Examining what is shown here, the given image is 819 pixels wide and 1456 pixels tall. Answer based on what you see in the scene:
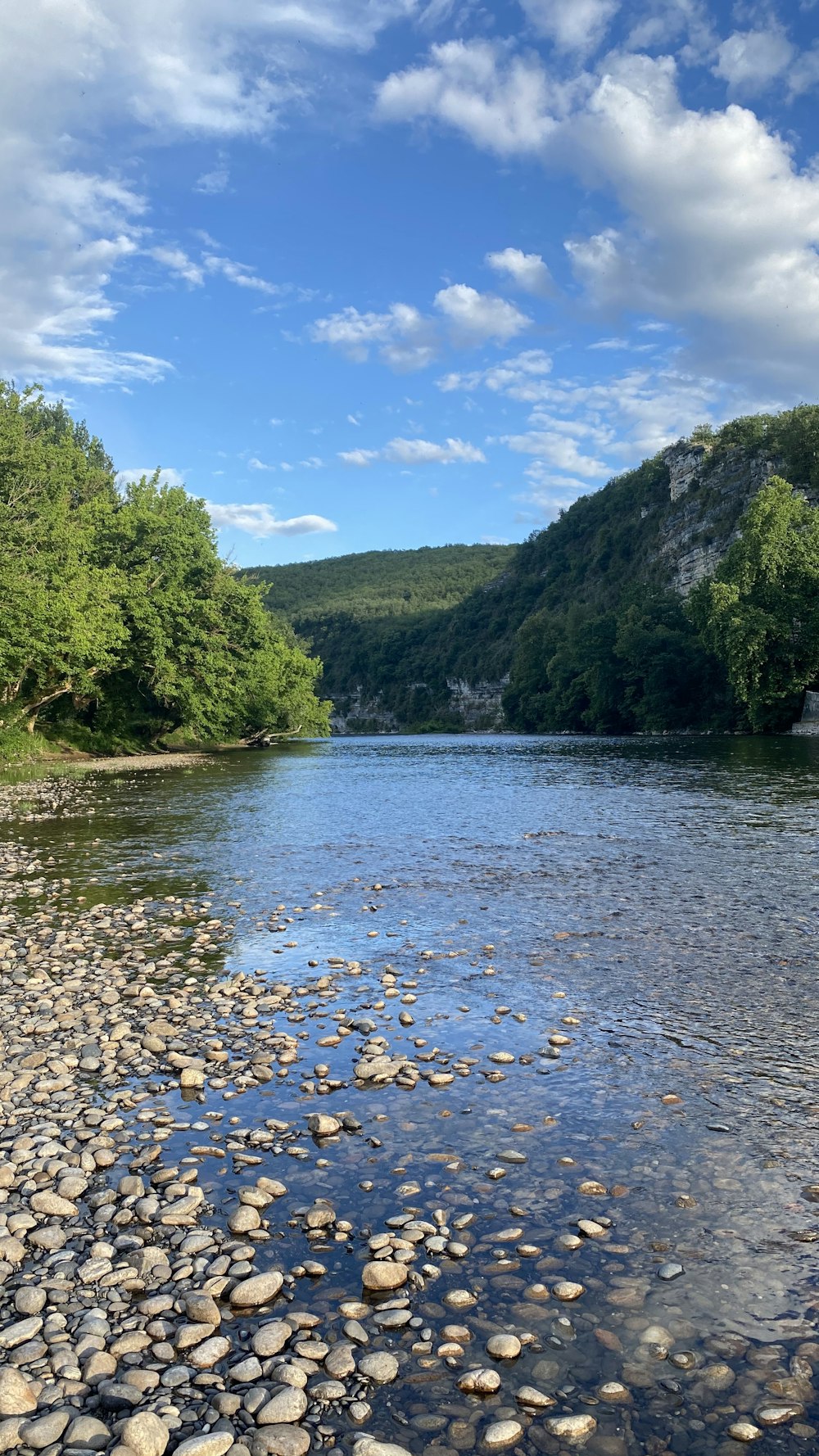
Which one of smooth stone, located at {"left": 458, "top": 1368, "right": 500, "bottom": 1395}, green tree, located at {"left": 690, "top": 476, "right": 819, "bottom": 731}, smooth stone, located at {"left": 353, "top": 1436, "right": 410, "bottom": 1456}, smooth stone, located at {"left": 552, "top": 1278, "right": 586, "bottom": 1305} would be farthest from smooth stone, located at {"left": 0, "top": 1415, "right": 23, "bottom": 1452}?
green tree, located at {"left": 690, "top": 476, "right": 819, "bottom": 731}

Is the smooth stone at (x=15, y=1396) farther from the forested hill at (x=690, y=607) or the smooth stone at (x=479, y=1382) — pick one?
the forested hill at (x=690, y=607)

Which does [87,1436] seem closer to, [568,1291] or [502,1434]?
[502,1434]

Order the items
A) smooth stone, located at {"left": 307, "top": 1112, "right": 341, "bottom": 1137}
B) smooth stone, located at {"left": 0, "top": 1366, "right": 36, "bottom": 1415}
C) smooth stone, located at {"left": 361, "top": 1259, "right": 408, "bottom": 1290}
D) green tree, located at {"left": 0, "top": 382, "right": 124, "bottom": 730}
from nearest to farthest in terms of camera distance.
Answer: smooth stone, located at {"left": 0, "top": 1366, "right": 36, "bottom": 1415}, smooth stone, located at {"left": 361, "top": 1259, "right": 408, "bottom": 1290}, smooth stone, located at {"left": 307, "top": 1112, "right": 341, "bottom": 1137}, green tree, located at {"left": 0, "top": 382, "right": 124, "bottom": 730}

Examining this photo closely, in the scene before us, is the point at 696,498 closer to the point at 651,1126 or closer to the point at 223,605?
the point at 223,605

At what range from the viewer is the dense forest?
4166 cm

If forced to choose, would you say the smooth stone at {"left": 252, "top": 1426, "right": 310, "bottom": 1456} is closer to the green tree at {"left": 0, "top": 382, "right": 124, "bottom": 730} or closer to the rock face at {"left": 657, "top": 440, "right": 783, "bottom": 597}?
the green tree at {"left": 0, "top": 382, "right": 124, "bottom": 730}

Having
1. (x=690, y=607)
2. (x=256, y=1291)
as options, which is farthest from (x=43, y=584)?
(x=690, y=607)

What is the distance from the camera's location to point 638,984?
1138 cm

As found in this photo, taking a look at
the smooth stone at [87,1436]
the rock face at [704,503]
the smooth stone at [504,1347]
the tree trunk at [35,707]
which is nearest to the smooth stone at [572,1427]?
the smooth stone at [504,1347]

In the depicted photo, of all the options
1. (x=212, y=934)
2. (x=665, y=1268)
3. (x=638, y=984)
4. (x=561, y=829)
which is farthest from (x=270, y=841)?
(x=665, y=1268)

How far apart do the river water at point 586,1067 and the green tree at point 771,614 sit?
5006cm

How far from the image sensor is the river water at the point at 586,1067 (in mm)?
4957

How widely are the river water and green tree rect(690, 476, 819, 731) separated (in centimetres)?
5006

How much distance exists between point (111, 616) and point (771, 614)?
5177cm
